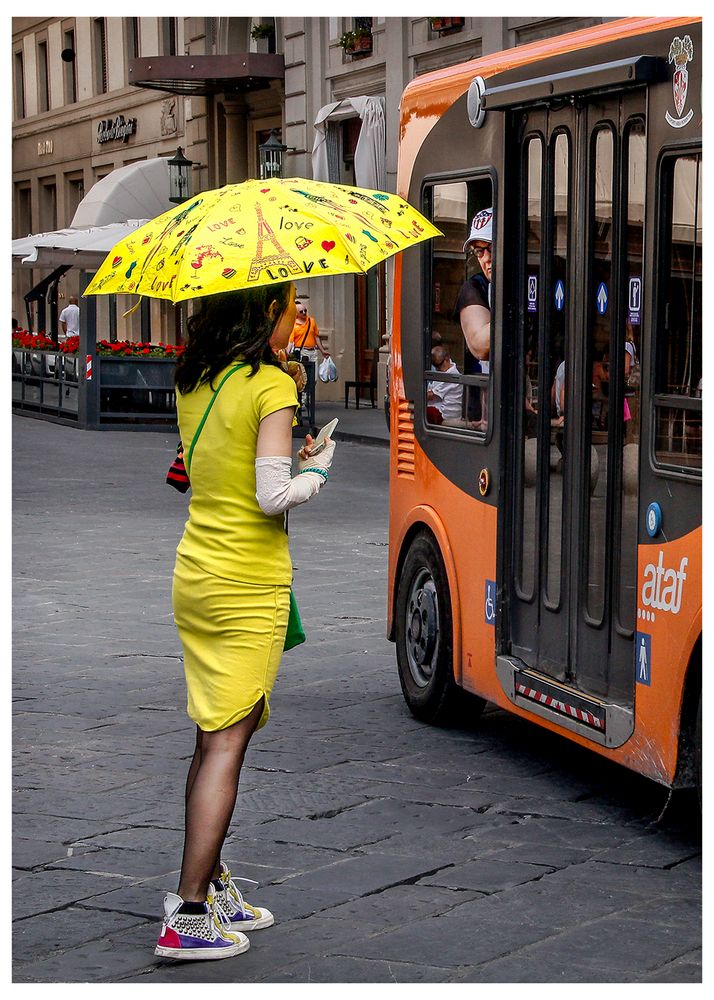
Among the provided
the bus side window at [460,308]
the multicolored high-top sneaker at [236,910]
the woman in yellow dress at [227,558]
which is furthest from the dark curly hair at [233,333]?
the bus side window at [460,308]

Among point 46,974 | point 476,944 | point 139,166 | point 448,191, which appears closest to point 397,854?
point 476,944

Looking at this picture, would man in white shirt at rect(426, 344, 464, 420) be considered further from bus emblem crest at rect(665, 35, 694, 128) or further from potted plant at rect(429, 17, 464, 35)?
potted plant at rect(429, 17, 464, 35)

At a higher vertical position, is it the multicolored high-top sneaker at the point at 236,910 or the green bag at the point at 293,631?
the green bag at the point at 293,631

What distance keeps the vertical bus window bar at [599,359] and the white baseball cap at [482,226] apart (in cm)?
75

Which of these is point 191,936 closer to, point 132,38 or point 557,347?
point 557,347

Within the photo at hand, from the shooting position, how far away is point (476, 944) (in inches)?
169

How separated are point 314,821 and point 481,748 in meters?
1.17

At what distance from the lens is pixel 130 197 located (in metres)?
35.8

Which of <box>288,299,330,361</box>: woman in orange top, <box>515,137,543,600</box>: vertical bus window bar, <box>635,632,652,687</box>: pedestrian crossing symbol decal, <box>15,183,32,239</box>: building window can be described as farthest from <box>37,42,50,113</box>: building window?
<box>635,632,652,687</box>: pedestrian crossing symbol decal

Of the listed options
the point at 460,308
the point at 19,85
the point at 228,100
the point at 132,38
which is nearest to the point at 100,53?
the point at 132,38

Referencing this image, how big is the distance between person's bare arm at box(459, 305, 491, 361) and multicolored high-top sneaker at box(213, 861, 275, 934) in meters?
2.59

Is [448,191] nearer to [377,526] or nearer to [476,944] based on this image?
[476,944]

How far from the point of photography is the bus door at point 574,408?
543cm

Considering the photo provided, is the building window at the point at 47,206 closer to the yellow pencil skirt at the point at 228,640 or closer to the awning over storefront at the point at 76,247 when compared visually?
the awning over storefront at the point at 76,247
